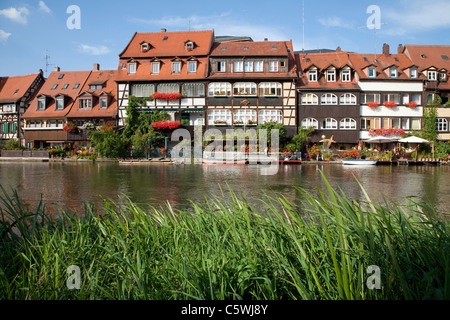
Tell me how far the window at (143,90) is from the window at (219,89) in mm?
7004

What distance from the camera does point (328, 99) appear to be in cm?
4009

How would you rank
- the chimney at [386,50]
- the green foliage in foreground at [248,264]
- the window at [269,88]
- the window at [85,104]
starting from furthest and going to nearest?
the window at [85,104] < the chimney at [386,50] < the window at [269,88] < the green foliage in foreground at [248,264]

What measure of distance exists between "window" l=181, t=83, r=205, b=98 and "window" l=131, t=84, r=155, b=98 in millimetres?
3915

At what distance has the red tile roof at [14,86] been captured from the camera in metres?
49.8

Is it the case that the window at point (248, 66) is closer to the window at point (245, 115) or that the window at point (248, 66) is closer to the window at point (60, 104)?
the window at point (245, 115)

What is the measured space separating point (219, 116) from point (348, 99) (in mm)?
15254

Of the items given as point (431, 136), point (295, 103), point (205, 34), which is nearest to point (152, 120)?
point (205, 34)

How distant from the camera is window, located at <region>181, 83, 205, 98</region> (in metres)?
40.3

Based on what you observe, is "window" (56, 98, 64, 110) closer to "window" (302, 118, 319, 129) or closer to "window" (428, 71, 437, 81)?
"window" (302, 118, 319, 129)

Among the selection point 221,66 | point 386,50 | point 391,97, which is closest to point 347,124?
point 391,97

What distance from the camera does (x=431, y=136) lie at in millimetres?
39438

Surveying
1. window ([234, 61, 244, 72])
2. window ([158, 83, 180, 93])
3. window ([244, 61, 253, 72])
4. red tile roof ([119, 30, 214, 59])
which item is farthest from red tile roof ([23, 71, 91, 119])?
window ([244, 61, 253, 72])

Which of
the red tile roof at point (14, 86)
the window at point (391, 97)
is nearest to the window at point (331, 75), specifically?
the window at point (391, 97)
